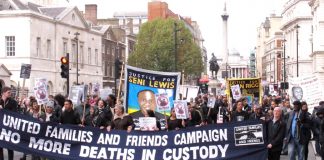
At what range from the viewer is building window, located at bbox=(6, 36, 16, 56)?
64438 mm

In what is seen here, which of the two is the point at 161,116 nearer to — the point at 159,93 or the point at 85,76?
the point at 159,93

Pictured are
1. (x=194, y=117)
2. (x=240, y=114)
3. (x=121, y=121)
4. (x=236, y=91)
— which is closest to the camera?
(x=121, y=121)

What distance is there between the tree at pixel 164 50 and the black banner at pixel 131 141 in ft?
226

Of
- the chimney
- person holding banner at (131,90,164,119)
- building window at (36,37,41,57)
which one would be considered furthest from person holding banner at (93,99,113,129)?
the chimney

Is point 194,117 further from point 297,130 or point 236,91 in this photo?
point 236,91

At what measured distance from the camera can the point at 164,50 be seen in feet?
274

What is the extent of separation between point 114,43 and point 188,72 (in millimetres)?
13511

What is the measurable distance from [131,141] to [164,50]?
71.1 meters

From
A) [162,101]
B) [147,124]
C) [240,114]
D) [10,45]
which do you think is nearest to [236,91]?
[162,101]

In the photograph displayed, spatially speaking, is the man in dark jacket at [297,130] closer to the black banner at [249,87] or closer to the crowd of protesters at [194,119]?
the crowd of protesters at [194,119]

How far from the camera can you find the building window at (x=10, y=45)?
64.4 m

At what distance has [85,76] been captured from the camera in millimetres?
78312

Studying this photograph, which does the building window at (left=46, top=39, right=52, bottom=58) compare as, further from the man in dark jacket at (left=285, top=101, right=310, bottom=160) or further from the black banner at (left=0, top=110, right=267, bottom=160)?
the black banner at (left=0, top=110, right=267, bottom=160)

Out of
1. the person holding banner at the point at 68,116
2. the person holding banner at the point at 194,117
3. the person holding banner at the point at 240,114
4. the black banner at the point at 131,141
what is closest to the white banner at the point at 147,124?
the black banner at the point at 131,141
